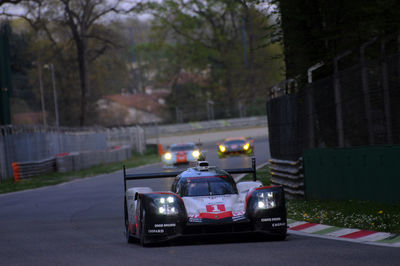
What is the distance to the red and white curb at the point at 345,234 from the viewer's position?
9.98 m

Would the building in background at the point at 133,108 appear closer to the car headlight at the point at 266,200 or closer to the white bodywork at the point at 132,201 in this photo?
the white bodywork at the point at 132,201

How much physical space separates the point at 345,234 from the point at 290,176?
19.9ft

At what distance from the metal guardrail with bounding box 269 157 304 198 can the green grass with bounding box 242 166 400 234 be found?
4.03 feet

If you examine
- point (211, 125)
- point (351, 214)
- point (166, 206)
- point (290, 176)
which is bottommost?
point (351, 214)

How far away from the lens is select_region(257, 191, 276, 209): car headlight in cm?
1046

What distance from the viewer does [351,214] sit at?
A: 12406 mm

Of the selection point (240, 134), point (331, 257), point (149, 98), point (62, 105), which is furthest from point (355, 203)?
point (149, 98)

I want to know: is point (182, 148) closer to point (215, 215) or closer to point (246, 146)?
point (246, 146)

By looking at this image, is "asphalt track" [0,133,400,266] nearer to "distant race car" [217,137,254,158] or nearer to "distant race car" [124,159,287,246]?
"distant race car" [124,159,287,246]

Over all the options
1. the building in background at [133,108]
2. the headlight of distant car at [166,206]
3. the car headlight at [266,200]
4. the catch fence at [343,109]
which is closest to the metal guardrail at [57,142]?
the catch fence at [343,109]

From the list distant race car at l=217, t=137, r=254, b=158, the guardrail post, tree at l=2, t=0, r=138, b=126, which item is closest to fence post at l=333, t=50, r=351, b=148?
distant race car at l=217, t=137, r=254, b=158

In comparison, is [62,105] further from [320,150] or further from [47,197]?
[320,150]

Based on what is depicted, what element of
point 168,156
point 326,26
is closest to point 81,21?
point 168,156

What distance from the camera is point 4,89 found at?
37.6 m
